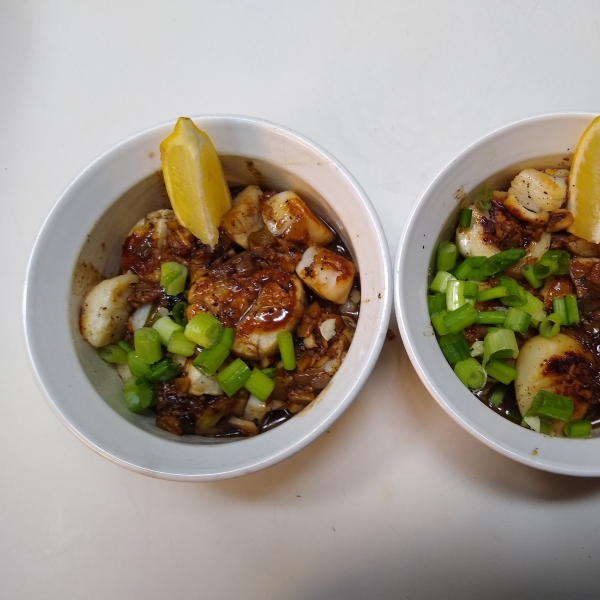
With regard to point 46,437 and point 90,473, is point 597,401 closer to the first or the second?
point 90,473

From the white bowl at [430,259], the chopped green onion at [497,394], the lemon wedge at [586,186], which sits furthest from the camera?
the chopped green onion at [497,394]

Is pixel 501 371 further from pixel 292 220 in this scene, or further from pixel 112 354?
pixel 112 354

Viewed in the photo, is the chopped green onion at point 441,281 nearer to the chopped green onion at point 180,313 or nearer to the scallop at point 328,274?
the scallop at point 328,274

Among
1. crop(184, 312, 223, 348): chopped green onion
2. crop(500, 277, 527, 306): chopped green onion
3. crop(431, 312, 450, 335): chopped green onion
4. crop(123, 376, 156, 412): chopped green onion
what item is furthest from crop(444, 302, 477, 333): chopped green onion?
crop(123, 376, 156, 412): chopped green onion

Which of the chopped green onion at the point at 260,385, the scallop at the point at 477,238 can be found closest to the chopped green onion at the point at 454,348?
the scallop at the point at 477,238

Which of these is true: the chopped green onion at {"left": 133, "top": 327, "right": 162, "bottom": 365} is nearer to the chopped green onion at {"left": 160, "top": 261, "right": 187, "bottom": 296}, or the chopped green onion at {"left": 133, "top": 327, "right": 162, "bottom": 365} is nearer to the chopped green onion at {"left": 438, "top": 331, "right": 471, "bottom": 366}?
the chopped green onion at {"left": 160, "top": 261, "right": 187, "bottom": 296}

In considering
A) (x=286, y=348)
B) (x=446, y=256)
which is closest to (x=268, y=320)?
(x=286, y=348)
